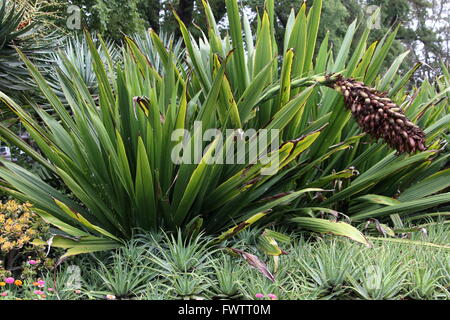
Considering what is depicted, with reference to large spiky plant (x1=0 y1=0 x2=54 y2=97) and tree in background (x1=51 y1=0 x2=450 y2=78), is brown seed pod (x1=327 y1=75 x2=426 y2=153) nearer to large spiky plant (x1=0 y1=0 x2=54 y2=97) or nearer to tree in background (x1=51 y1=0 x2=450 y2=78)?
tree in background (x1=51 y1=0 x2=450 y2=78)

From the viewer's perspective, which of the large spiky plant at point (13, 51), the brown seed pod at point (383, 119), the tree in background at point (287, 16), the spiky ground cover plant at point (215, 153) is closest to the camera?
the brown seed pod at point (383, 119)

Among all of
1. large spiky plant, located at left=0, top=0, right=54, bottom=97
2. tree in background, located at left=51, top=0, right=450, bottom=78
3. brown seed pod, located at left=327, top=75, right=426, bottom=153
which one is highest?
tree in background, located at left=51, top=0, right=450, bottom=78

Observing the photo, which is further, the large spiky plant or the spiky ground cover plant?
the large spiky plant

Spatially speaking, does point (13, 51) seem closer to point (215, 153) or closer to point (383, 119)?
point (215, 153)

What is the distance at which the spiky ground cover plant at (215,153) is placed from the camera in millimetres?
2652

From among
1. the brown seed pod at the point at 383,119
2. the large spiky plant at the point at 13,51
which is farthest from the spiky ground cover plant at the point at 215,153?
the large spiky plant at the point at 13,51

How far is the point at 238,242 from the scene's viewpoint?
272 centimetres

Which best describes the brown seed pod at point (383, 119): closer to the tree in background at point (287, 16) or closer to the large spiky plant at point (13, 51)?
the tree in background at point (287, 16)

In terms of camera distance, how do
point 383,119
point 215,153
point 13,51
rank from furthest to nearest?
point 13,51, point 215,153, point 383,119

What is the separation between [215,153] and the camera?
2.70 metres

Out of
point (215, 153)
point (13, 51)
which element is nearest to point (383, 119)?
point (215, 153)

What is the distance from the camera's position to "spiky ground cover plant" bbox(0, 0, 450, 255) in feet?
8.70

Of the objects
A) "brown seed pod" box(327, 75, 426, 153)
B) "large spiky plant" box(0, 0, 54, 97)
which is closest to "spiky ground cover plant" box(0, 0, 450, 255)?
"brown seed pod" box(327, 75, 426, 153)
